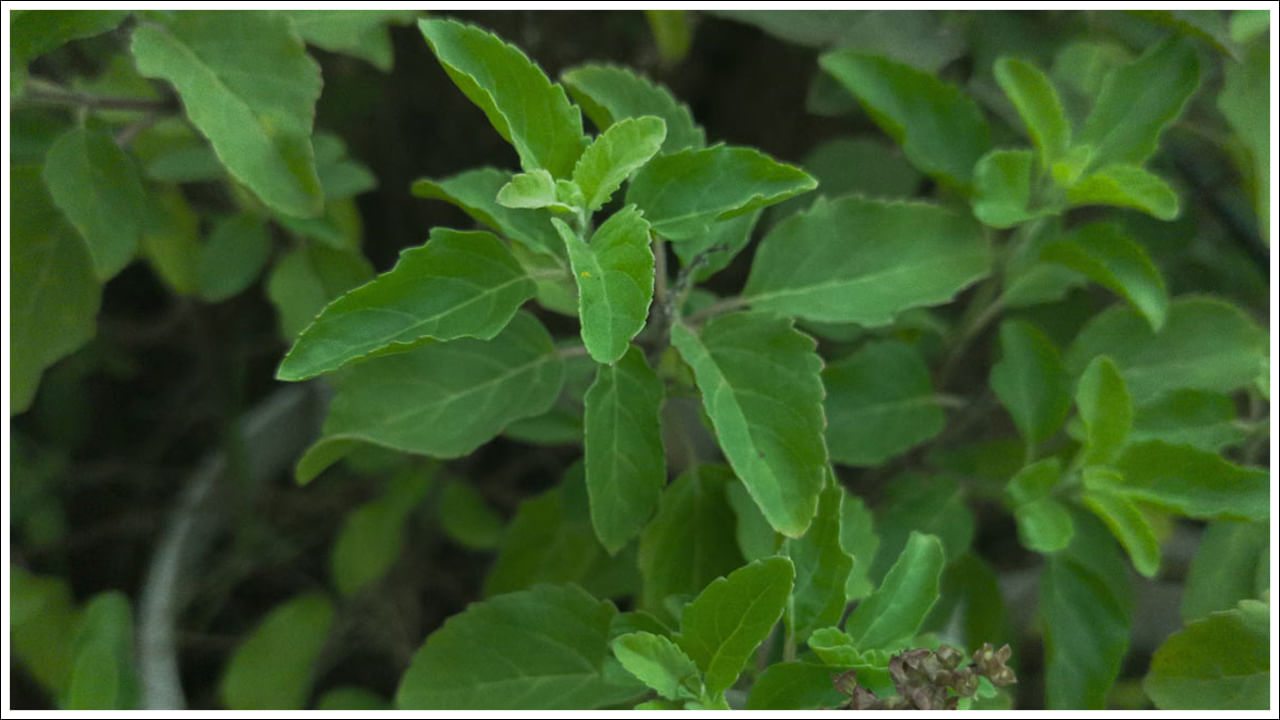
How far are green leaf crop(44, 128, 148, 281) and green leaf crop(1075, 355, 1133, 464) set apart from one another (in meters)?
0.54

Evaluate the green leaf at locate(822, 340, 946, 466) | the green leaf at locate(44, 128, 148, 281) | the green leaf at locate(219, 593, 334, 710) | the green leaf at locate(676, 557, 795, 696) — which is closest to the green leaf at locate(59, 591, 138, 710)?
the green leaf at locate(219, 593, 334, 710)

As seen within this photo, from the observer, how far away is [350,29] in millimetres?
619

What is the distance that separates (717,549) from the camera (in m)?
0.60

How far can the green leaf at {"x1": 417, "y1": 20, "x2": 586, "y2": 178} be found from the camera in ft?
1.47

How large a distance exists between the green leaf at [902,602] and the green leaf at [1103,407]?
5.1 inches

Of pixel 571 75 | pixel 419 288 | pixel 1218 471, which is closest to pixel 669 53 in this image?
pixel 571 75

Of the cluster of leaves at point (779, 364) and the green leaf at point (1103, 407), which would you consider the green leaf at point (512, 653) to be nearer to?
the cluster of leaves at point (779, 364)

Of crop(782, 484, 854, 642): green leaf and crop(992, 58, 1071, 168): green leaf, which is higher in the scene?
crop(992, 58, 1071, 168): green leaf

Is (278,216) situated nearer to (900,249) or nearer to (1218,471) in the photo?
(900,249)

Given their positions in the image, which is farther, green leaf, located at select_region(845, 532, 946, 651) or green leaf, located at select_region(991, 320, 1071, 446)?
green leaf, located at select_region(991, 320, 1071, 446)

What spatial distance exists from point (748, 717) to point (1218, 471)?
0.94 feet

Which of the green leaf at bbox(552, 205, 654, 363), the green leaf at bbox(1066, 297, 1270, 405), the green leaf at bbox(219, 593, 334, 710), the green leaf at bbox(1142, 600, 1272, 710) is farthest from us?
the green leaf at bbox(219, 593, 334, 710)

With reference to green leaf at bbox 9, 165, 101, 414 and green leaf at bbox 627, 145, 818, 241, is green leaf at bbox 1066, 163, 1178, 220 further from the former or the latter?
green leaf at bbox 9, 165, 101, 414

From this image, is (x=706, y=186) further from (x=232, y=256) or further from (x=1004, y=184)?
(x=232, y=256)
